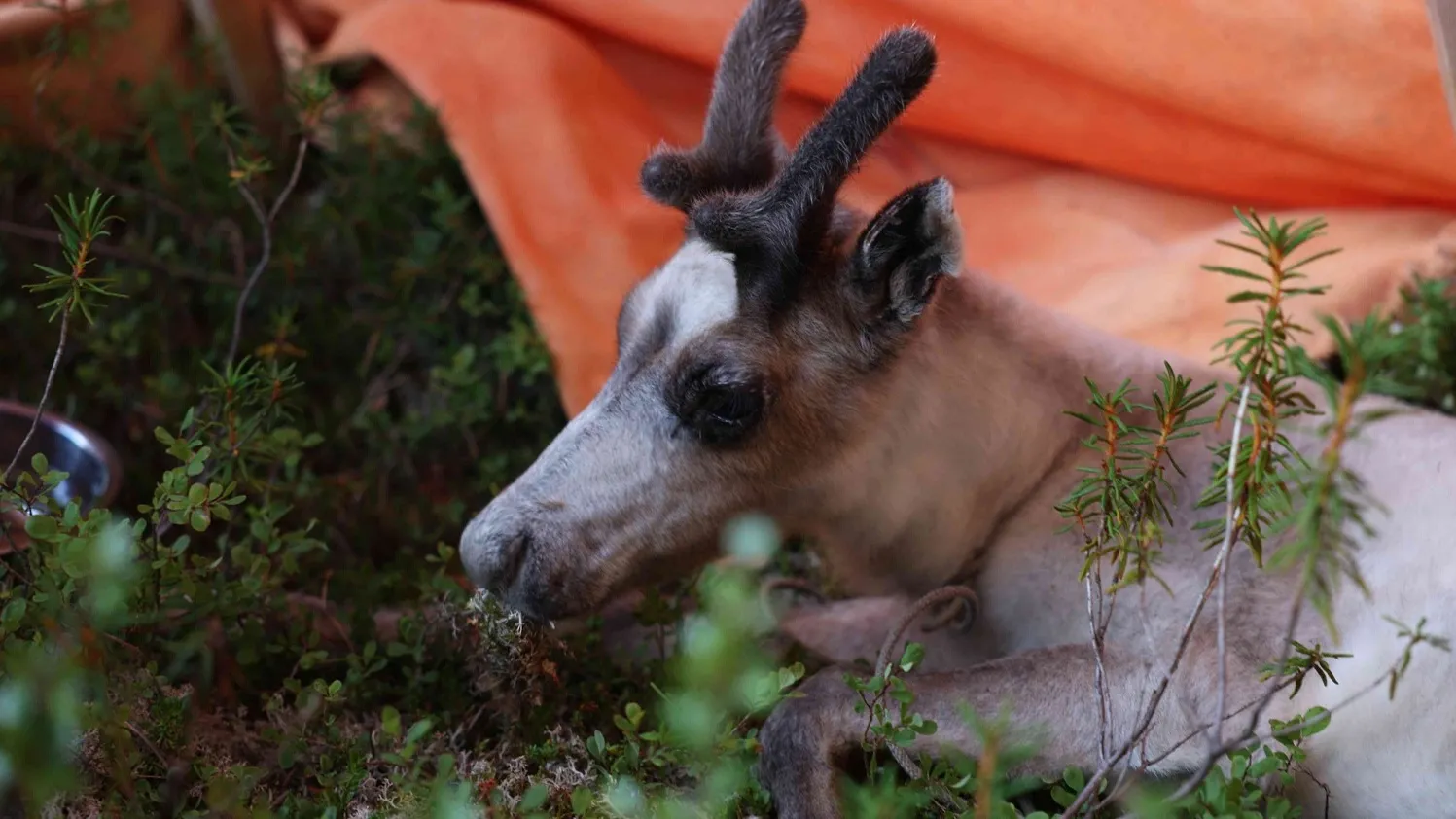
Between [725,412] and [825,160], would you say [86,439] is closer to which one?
[725,412]

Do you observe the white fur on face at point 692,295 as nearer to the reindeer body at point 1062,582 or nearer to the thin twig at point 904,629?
the reindeer body at point 1062,582

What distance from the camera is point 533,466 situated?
6.79 feet

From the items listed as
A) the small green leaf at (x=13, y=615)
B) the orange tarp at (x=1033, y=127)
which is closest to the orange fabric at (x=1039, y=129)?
the orange tarp at (x=1033, y=127)

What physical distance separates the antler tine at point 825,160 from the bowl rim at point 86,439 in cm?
130

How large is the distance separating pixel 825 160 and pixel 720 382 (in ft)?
1.27

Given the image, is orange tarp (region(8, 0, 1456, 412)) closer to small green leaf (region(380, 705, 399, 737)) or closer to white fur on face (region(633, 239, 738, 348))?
white fur on face (region(633, 239, 738, 348))

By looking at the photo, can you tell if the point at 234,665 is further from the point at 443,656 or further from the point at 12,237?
the point at 12,237

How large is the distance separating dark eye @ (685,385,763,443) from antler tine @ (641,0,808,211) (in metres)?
0.38

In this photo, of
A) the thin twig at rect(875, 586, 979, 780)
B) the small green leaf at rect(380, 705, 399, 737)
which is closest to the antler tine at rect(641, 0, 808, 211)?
the thin twig at rect(875, 586, 979, 780)

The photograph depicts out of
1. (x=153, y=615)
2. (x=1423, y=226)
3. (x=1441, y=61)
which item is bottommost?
(x=153, y=615)

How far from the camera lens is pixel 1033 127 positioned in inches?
124

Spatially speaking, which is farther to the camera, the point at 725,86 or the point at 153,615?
the point at 725,86

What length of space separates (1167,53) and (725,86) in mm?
1162

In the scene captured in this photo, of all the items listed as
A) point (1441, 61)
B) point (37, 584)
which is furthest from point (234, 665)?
point (1441, 61)
